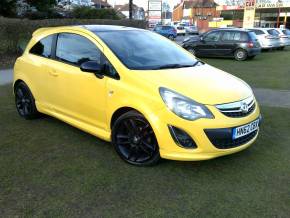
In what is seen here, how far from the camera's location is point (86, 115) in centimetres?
501

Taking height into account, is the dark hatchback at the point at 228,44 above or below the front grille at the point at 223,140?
below

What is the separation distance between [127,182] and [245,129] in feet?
4.79

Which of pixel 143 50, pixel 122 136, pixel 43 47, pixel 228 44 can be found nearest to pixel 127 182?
pixel 122 136

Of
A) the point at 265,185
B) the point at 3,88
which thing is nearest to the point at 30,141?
the point at 265,185

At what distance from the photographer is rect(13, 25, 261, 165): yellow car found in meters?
4.05

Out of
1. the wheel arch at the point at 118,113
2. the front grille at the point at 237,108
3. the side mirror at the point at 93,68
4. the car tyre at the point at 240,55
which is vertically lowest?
the car tyre at the point at 240,55

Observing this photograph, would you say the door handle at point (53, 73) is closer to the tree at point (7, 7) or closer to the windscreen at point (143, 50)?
the windscreen at point (143, 50)

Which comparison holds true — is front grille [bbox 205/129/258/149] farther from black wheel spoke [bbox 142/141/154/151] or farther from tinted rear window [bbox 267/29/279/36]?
tinted rear window [bbox 267/29/279/36]

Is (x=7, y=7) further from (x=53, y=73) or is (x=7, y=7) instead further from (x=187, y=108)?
(x=187, y=108)

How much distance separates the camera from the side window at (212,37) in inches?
742

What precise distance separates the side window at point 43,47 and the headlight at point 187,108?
247 centimetres

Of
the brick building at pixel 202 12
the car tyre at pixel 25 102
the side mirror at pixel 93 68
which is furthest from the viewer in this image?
the brick building at pixel 202 12

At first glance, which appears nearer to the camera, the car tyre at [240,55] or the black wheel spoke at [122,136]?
the black wheel spoke at [122,136]

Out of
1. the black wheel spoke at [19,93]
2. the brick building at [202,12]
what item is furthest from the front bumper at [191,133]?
the brick building at [202,12]
